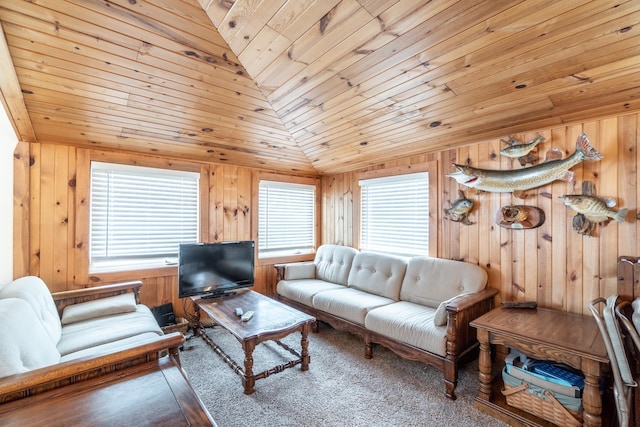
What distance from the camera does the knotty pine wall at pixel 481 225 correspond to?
2.08 m

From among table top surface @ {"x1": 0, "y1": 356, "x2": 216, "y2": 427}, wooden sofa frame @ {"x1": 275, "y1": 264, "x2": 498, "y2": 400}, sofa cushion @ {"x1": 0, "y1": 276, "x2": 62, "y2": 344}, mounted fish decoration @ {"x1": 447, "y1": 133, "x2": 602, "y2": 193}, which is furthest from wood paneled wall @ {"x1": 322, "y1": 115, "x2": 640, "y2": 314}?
sofa cushion @ {"x1": 0, "y1": 276, "x2": 62, "y2": 344}

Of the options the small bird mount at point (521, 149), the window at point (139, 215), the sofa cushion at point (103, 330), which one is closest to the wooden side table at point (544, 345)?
the small bird mount at point (521, 149)

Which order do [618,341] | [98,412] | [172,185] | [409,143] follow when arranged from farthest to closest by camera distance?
[172,185], [409,143], [618,341], [98,412]

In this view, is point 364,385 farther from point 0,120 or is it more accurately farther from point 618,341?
point 0,120

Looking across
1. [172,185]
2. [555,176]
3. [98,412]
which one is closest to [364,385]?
[98,412]

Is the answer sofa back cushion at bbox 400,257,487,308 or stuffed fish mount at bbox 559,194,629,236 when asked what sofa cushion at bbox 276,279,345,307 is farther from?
stuffed fish mount at bbox 559,194,629,236

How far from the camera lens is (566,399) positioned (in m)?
1.71

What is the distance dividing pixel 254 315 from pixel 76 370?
1.38 m

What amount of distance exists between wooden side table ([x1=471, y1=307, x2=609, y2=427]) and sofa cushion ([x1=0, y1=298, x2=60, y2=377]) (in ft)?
8.47

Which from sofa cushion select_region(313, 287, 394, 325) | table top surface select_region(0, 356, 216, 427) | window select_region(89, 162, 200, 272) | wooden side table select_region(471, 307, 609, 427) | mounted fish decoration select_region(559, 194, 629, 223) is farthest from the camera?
window select_region(89, 162, 200, 272)

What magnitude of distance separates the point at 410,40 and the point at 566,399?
243 centimetres

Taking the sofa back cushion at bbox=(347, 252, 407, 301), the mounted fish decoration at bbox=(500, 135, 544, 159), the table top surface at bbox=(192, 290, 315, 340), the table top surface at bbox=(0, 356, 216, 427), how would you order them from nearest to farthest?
the table top surface at bbox=(0, 356, 216, 427)
the table top surface at bbox=(192, 290, 315, 340)
the mounted fish decoration at bbox=(500, 135, 544, 159)
the sofa back cushion at bbox=(347, 252, 407, 301)

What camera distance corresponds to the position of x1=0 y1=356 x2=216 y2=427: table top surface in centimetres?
100

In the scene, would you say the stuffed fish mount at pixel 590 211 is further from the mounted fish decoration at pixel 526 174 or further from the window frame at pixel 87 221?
the window frame at pixel 87 221
